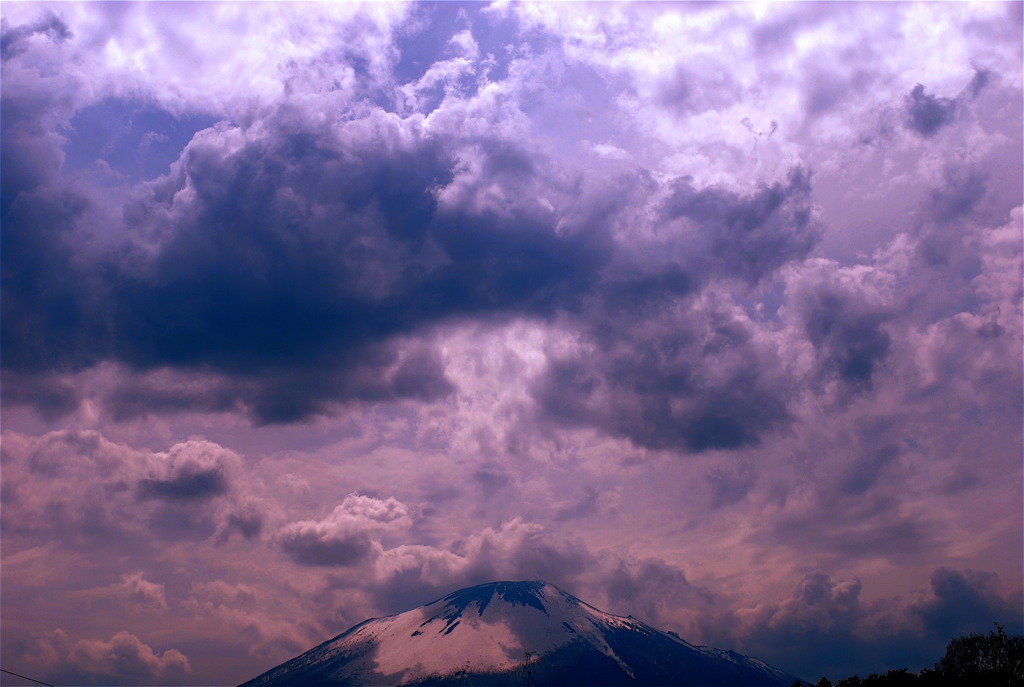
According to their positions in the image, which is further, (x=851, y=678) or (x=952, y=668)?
(x=952, y=668)

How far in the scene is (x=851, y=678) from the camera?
12825 cm

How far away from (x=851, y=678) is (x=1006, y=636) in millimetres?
69351

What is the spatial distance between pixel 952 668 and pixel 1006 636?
44.6 feet

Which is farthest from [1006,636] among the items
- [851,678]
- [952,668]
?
[851,678]

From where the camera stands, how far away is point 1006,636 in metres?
172

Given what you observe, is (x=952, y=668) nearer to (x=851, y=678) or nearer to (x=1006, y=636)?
(x=1006, y=636)

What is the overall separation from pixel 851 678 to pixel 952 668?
64.1 m

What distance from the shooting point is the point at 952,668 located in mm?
173250

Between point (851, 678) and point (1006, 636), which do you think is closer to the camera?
point (851, 678)
